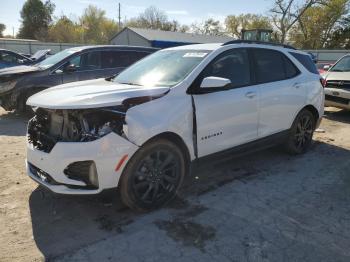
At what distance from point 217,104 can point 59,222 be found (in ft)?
7.20

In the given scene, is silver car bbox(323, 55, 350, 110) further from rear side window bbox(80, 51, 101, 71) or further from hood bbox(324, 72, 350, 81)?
rear side window bbox(80, 51, 101, 71)

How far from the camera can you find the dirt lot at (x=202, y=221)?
3393mm

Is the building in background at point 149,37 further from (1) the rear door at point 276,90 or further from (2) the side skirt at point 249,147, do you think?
(2) the side skirt at point 249,147

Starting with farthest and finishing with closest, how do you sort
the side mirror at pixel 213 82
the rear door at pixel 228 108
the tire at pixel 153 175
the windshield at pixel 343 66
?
1. the windshield at pixel 343 66
2. the rear door at pixel 228 108
3. the side mirror at pixel 213 82
4. the tire at pixel 153 175

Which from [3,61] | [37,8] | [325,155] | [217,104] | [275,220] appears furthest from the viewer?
[37,8]

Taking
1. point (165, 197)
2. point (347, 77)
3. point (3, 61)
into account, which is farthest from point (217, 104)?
point (3, 61)

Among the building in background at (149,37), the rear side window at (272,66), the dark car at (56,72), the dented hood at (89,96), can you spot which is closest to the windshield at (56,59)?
the dark car at (56,72)

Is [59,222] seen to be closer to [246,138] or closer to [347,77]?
[246,138]

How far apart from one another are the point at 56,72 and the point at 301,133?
5867 mm

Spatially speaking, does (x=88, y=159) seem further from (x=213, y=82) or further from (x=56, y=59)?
(x=56, y=59)

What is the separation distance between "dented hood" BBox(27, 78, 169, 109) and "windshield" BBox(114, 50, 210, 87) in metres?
0.40

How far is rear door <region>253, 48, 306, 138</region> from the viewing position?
5.32 metres

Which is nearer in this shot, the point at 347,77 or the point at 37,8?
the point at 347,77

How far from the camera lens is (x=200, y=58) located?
4691 millimetres
